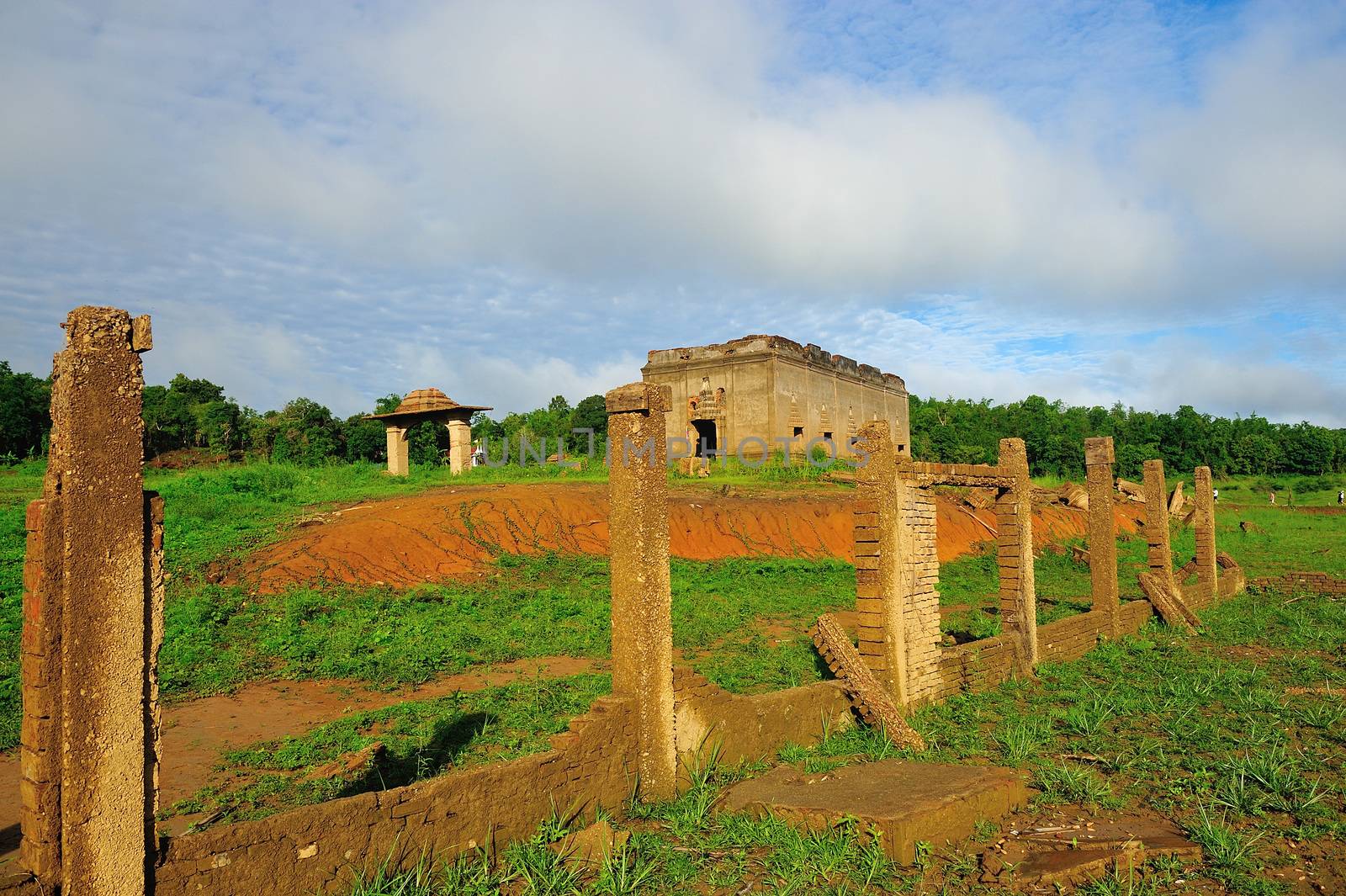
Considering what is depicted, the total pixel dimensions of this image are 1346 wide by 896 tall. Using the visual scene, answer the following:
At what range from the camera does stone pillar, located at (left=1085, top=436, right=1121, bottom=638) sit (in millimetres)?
12312

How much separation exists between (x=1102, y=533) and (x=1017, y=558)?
2.95 meters

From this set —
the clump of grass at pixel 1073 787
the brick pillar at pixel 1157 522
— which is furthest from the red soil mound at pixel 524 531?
the clump of grass at pixel 1073 787

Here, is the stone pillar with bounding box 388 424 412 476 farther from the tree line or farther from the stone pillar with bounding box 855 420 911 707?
the stone pillar with bounding box 855 420 911 707

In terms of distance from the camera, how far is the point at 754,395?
29.5 metres

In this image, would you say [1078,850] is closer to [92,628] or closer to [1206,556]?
[92,628]

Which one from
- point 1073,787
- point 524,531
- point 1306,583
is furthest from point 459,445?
point 1306,583

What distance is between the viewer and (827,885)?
476 cm

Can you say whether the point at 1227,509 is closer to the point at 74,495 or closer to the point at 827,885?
the point at 827,885

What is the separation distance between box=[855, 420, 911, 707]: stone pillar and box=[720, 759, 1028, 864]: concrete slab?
1594 millimetres

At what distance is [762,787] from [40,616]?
4569 millimetres

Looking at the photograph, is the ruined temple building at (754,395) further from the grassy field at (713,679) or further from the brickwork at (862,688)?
the brickwork at (862,688)

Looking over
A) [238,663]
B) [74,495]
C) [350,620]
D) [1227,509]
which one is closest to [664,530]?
[74,495]

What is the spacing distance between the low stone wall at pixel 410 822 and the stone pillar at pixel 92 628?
1.01 ft

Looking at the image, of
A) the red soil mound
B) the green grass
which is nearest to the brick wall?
the green grass
